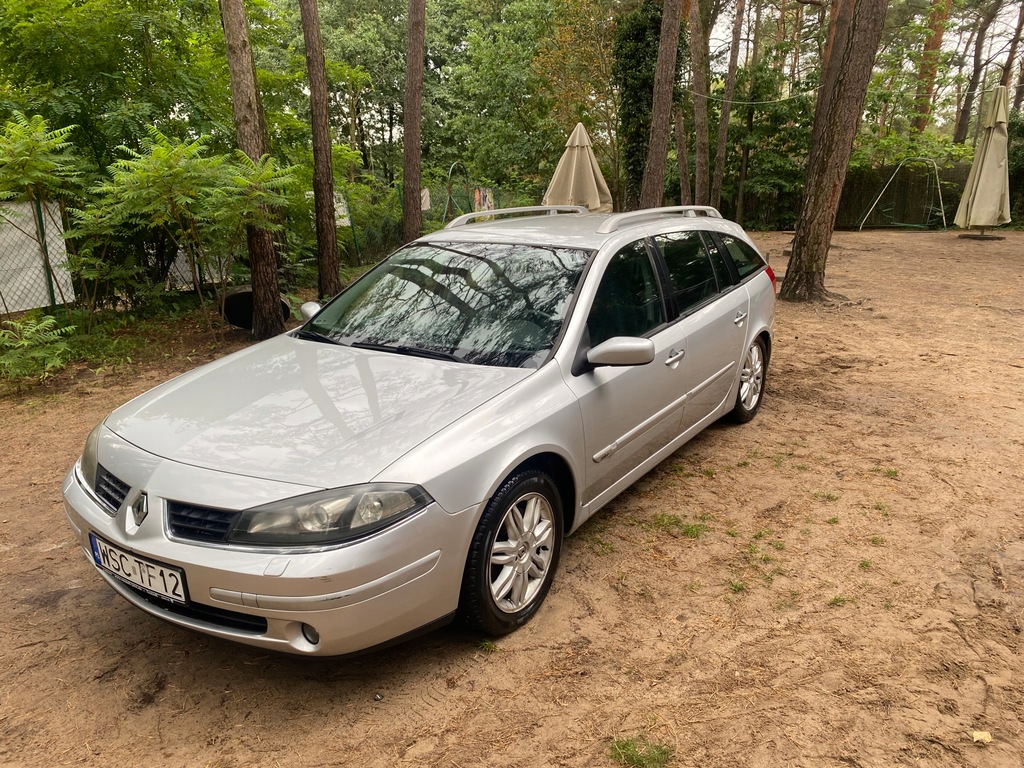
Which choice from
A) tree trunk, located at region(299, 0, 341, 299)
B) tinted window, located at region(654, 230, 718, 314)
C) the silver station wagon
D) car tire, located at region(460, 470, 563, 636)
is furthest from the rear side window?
tree trunk, located at region(299, 0, 341, 299)

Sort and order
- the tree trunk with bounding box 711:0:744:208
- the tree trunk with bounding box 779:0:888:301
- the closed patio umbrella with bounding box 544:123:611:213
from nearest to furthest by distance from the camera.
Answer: the tree trunk with bounding box 779:0:888:301, the closed patio umbrella with bounding box 544:123:611:213, the tree trunk with bounding box 711:0:744:208

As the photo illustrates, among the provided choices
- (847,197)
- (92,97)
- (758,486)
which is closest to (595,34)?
(847,197)

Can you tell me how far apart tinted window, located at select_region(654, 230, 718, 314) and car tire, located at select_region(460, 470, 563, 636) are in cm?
169

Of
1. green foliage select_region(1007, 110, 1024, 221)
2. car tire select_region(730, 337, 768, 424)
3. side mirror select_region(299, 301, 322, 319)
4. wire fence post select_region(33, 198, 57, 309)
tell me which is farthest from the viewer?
green foliage select_region(1007, 110, 1024, 221)

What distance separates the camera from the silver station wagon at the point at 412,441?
237 cm

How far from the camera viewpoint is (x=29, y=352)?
22.6ft

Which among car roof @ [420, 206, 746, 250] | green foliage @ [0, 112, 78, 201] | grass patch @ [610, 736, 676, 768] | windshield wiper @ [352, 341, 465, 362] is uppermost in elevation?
green foliage @ [0, 112, 78, 201]

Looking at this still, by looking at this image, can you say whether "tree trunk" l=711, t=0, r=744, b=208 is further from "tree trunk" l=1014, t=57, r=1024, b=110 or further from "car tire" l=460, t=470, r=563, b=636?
"tree trunk" l=1014, t=57, r=1024, b=110

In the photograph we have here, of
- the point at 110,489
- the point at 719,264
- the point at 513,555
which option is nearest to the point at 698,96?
the point at 719,264

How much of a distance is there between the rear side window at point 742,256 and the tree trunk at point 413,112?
589cm

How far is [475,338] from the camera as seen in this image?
3.38 m

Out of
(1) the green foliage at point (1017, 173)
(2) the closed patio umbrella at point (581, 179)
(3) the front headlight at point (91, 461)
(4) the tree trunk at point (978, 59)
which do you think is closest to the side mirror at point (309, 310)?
(3) the front headlight at point (91, 461)

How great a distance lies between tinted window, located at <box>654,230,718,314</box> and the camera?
423cm

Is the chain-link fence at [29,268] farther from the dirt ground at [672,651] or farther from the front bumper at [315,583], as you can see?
the front bumper at [315,583]
